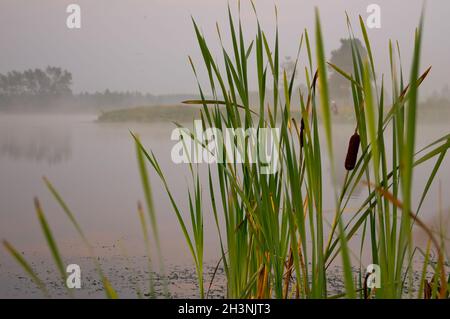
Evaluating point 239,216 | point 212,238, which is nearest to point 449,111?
point 212,238

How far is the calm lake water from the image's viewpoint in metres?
2.38

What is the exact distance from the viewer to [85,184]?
7.93 ft

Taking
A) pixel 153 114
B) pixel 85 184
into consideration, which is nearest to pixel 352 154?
pixel 153 114

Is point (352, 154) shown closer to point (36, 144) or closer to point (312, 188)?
point (312, 188)

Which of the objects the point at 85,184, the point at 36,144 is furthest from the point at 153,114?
the point at 36,144

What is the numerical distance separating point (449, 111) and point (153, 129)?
1334 mm

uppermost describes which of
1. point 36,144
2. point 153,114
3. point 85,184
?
point 153,114

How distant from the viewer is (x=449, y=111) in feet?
8.30

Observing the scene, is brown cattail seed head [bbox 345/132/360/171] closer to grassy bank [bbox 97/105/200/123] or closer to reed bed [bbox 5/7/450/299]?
reed bed [bbox 5/7/450/299]

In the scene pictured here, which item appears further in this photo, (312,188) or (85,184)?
(85,184)

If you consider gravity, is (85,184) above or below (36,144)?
below

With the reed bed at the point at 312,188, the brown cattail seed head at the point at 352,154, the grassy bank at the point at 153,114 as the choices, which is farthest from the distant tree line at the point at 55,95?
the brown cattail seed head at the point at 352,154

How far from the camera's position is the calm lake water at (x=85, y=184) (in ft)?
7.79
